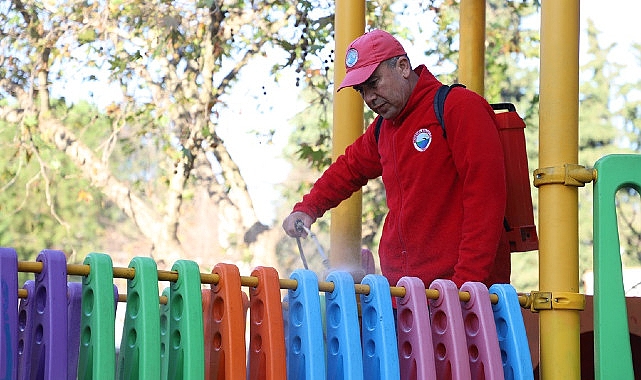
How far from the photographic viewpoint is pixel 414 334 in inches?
91.2

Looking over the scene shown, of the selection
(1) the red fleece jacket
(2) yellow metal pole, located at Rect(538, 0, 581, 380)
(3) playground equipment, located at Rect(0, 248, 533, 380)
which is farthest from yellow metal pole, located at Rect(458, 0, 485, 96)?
(3) playground equipment, located at Rect(0, 248, 533, 380)

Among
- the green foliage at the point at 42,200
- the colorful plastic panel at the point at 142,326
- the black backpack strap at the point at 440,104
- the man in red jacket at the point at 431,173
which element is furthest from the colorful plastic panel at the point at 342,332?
the green foliage at the point at 42,200

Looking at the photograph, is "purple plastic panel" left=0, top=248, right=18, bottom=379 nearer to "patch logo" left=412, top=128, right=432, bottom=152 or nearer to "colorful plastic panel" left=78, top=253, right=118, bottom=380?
"colorful plastic panel" left=78, top=253, right=118, bottom=380

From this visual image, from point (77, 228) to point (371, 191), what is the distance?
5946 millimetres

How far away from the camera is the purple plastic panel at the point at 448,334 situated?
2318mm

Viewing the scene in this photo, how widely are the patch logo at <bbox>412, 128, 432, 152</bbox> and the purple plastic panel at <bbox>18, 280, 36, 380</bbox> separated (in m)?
1.22

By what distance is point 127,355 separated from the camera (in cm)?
213

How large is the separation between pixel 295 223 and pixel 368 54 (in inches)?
26.6

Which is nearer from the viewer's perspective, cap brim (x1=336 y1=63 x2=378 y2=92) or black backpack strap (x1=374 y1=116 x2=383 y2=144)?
cap brim (x1=336 y1=63 x2=378 y2=92)

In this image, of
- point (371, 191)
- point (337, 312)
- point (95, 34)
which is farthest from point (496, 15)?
point (337, 312)

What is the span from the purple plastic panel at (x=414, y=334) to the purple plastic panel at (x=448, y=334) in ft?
0.17

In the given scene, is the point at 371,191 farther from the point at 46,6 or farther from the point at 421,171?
the point at 421,171

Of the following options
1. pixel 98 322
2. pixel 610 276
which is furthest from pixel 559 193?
pixel 98 322

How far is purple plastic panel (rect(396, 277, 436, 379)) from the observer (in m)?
2.29
